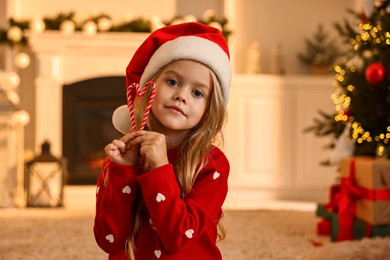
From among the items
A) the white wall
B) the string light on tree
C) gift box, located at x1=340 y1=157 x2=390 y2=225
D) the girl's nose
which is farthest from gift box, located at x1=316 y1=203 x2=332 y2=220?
the string light on tree

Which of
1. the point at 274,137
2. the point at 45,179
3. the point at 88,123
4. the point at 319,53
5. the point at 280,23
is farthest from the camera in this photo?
the point at 280,23

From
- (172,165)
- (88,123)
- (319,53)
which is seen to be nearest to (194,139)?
(172,165)

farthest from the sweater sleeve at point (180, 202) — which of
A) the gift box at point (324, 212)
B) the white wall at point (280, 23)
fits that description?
the white wall at point (280, 23)

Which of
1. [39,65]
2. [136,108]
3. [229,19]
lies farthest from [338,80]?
[39,65]

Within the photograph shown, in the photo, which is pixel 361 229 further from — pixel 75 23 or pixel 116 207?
pixel 75 23

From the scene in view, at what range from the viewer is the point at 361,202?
250cm

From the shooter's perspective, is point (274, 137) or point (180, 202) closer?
point (180, 202)

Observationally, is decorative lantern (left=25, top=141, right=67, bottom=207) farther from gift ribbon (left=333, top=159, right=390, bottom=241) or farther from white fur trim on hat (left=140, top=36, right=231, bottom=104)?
white fur trim on hat (left=140, top=36, right=231, bottom=104)

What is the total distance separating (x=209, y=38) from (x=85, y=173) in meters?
3.28

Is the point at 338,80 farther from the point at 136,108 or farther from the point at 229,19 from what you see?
the point at 136,108

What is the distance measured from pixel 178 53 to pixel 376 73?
5.38 feet

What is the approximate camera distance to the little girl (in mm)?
1115

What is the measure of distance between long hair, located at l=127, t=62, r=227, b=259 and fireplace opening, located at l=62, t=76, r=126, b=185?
3265 mm

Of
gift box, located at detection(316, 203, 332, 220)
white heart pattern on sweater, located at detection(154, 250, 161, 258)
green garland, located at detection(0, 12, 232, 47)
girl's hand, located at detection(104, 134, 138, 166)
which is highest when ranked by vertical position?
green garland, located at detection(0, 12, 232, 47)
